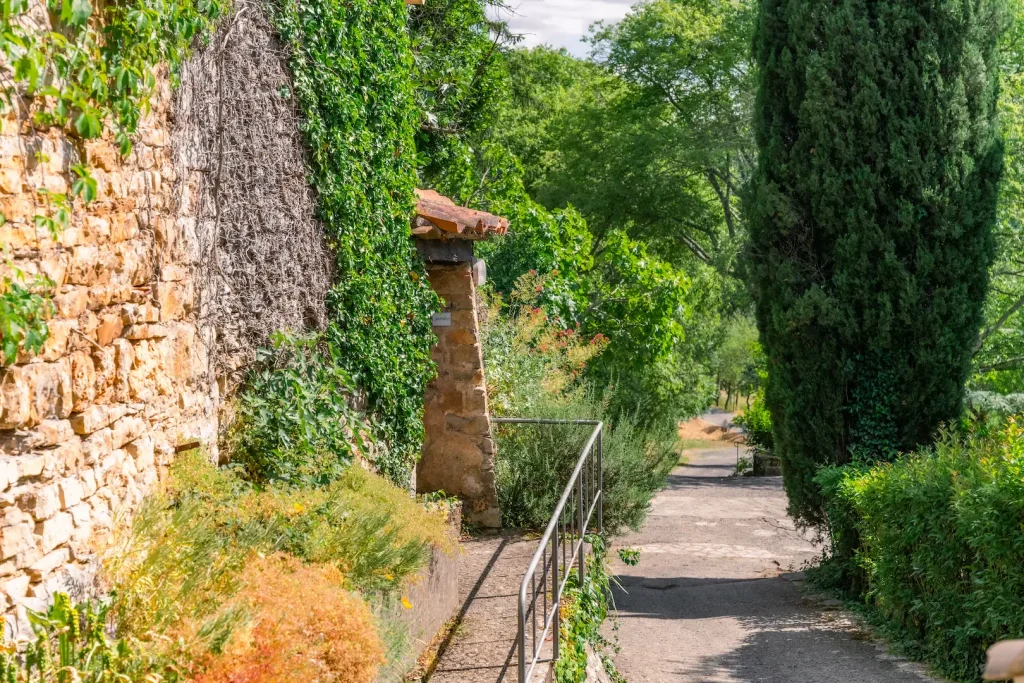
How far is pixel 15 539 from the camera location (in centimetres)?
292

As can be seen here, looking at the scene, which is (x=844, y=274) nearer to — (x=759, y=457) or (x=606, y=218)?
(x=759, y=457)

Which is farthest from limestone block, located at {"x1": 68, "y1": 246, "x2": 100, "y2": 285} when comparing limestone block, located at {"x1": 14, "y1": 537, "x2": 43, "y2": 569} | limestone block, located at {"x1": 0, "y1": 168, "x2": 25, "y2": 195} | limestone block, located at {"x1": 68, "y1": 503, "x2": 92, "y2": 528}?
limestone block, located at {"x1": 14, "y1": 537, "x2": 43, "y2": 569}

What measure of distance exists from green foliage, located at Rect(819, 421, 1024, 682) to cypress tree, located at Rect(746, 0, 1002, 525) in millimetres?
1059

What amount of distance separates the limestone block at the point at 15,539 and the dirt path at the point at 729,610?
535 cm

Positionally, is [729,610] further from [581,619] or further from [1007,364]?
[1007,364]

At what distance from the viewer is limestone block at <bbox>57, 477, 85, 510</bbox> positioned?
3189mm

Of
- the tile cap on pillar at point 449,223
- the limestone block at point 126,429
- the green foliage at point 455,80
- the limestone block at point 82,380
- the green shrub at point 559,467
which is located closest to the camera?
the limestone block at point 82,380

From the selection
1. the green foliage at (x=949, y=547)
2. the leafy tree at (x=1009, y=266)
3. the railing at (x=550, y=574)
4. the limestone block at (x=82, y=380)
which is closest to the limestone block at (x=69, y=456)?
the limestone block at (x=82, y=380)

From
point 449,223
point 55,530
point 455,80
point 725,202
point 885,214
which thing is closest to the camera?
point 55,530

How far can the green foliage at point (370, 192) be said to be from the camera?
5.56 meters

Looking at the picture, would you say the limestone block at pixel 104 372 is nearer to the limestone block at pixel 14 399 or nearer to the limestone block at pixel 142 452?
the limestone block at pixel 142 452

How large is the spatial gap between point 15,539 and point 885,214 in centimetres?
922

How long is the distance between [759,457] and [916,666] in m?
14.6

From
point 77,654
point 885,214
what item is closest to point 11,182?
point 77,654
